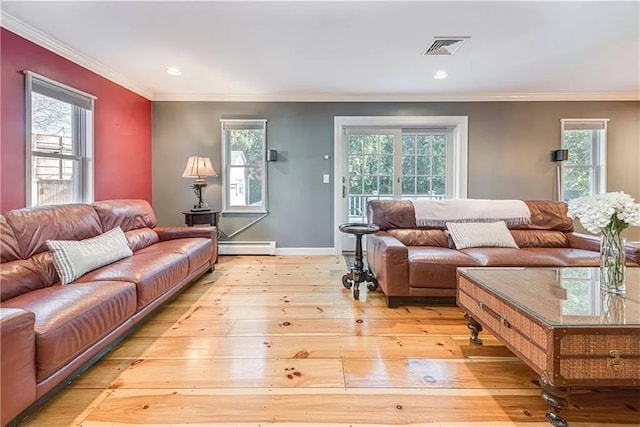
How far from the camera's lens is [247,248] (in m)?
4.87

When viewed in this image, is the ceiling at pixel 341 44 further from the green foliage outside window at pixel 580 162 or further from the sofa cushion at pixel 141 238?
the sofa cushion at pixel 141 238

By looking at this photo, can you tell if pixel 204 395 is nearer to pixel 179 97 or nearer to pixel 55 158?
pixel 55 158

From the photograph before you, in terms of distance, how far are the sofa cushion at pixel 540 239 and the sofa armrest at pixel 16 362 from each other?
12.4 feet

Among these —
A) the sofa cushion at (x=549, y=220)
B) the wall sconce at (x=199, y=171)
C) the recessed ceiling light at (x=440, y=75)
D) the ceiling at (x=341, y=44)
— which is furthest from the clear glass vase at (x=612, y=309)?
the wall sconce at (x=199, y=171)

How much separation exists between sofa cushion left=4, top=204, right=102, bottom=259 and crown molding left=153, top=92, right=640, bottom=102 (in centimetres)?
254

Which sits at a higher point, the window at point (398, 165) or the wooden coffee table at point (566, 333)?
the window at point (398, 165)

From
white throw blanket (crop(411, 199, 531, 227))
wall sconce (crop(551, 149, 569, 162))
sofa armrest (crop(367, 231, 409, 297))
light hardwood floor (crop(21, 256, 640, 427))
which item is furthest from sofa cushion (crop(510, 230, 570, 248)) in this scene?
wall sconce (crop(551, 149, 569, 162))

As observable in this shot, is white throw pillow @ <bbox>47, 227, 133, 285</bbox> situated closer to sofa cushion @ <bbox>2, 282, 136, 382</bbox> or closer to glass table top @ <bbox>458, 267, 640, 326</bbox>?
sofa cushion @ <bbox>2, 282, 136, 382</bbox>

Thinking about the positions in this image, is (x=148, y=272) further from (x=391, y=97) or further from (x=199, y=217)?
(x=391, y=97)

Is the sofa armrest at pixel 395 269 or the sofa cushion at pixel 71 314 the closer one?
the sofa cushion at pixel 71 314

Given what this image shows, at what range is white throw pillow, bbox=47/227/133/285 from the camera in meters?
2.17

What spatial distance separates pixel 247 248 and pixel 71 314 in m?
3.28

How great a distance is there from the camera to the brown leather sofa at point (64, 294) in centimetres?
131

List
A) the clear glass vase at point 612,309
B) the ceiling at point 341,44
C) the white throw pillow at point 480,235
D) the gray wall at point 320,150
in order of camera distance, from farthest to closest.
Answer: the gray wall at point 320,150
the white throw pillow at point 480,235
the ceiling at point 341,44
the clear glass vase at point 612,309
